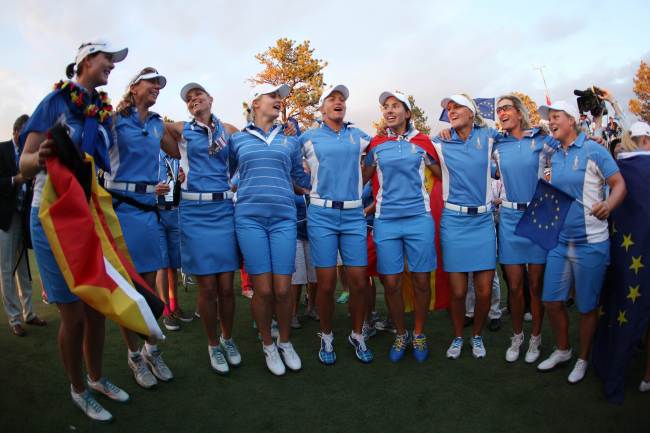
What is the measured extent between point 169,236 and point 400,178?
2.66 metres

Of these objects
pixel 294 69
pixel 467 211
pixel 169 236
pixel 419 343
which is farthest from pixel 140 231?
pixel 294 69

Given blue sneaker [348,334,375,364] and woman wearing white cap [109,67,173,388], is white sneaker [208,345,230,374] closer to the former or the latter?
woman wearing white cap [109,67,173,388]

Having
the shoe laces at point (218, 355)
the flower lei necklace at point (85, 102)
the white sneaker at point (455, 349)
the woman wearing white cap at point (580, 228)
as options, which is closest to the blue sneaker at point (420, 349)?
the white sneaker at point (455, 349)

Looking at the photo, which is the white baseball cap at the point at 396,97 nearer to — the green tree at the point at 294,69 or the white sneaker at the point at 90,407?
the white sneaker at the point at 90,407

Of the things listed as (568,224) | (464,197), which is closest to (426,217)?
(464,197)

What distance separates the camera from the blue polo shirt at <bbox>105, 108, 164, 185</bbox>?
381 cm

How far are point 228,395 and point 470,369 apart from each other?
2.00 metres

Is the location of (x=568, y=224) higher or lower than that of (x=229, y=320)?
higher

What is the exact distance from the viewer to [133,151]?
3.55 m

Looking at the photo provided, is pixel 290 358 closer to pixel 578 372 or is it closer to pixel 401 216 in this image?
pixel 401 216

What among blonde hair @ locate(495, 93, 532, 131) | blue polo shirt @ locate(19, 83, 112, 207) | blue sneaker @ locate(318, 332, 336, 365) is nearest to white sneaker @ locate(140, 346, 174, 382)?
blue sneaker @ locate(318, 332, 336, 365)

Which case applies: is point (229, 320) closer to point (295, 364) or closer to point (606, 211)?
point (295, 364)

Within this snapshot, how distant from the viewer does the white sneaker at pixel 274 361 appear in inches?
159

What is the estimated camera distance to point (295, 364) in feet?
13.6
